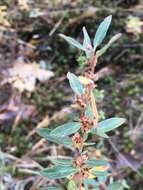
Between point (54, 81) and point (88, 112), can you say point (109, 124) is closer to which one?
point (88, 112)

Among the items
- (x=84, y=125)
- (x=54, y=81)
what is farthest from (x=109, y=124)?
(x=54, y=81)

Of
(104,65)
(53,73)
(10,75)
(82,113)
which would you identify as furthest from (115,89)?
(82,113)

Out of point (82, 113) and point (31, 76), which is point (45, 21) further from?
point (82, 113)

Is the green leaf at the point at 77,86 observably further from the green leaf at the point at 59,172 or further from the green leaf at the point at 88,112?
the green leaf at the point at 59,172

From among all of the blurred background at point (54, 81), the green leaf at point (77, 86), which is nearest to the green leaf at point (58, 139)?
the green leaf at point (77, 86)

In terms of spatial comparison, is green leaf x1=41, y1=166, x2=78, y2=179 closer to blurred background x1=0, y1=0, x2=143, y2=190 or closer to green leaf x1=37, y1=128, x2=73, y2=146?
green leaf x1=37, y1=128, x2=73, y2=146

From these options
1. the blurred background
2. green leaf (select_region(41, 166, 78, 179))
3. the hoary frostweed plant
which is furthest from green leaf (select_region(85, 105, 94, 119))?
the blurred background
